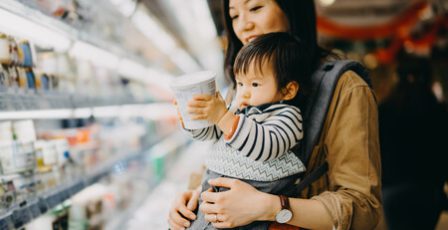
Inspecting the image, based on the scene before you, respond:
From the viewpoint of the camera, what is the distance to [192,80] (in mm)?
990

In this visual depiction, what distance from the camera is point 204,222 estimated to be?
1.05 meters

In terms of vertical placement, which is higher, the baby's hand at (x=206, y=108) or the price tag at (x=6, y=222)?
the baby's hand at (x=206, y=108)

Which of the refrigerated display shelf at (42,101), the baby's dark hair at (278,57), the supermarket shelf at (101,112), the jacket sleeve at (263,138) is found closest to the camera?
the jacket sleeve at (263,138)

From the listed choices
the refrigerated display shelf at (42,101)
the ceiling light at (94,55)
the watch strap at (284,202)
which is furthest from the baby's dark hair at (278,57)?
the ceiling light at (94,55)

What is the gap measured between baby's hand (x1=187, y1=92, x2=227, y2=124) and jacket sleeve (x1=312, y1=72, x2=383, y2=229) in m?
0.37

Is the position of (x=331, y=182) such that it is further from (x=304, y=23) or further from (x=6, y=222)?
(x=6, y=222)

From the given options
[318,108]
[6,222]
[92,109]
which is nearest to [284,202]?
[318,108]

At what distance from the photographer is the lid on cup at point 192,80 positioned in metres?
0.93

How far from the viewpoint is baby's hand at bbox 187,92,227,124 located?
36.5 inches

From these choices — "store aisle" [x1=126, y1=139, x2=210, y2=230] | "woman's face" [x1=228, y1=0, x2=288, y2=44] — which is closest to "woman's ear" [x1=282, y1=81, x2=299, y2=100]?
"woman's face" [x1=228, y1=0, x2=288, y2=44]

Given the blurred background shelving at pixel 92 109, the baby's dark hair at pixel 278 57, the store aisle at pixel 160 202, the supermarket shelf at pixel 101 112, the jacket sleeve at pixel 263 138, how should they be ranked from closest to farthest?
the jacket sleeve at pixel 263 138, the baby's dark hair at pixel 278 57, the blurred background shelving at pixel 92 109, the supermarket shelf at pixel 101 112, the store aisle at pixel 160 202

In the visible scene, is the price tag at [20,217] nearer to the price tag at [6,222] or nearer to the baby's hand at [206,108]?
the price tag at [6,222]

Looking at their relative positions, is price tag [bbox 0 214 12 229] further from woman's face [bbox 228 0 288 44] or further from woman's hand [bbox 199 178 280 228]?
woman's face [bbox 228 0 288 44]

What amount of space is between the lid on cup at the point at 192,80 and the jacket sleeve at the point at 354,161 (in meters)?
0.40
